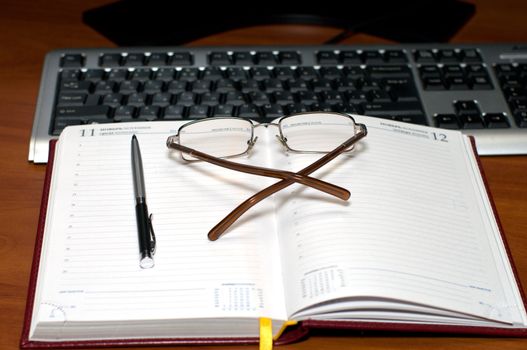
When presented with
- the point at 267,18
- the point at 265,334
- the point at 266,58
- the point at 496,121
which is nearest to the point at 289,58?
the point at 266,58

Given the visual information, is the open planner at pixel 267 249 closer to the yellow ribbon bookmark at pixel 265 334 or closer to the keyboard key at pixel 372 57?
the yellow ribbon bookmark at pixel 265 334

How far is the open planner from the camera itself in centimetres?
56

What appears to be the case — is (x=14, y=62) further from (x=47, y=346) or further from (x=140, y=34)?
(x=47, y=346)

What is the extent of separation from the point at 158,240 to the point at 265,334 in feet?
0.41

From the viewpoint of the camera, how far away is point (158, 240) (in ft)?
2.02

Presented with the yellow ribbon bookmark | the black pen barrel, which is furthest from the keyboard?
the yellow ribbon bookmark

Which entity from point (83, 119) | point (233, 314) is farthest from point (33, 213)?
point (233, 314)

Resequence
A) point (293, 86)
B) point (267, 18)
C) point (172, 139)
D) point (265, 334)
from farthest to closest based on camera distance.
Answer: point (267, 18) → point (293, 86) → point (172, 139) → point (265, 334)

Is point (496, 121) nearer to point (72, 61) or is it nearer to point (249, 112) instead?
point (249, 112)

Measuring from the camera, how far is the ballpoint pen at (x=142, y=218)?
59 cm

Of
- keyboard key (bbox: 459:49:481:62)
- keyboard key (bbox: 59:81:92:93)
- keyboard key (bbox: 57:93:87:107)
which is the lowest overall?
keyboard key (bbox: 57:93:87:107)

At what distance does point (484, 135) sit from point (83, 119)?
0.42 metres

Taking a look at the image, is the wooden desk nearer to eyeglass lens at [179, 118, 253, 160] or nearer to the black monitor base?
the black monitor base

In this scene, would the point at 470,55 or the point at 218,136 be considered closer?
the point at 218,136
